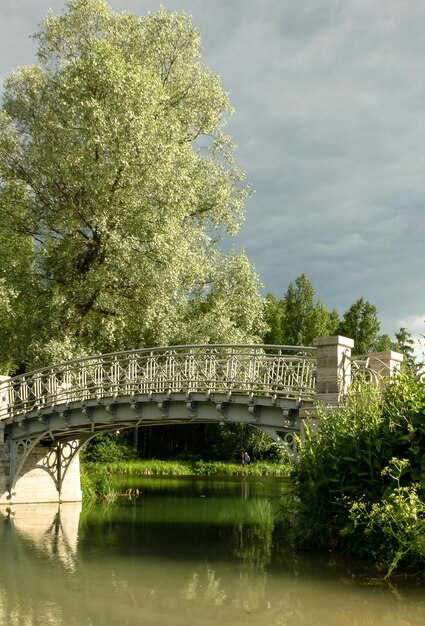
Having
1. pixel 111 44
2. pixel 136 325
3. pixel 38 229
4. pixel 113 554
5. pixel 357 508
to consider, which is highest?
pixel 111 44

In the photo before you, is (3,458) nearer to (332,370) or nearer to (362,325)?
(332,370)

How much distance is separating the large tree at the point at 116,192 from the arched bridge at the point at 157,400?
A: 3054 millimetres

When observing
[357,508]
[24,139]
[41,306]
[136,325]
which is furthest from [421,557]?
[24,139]

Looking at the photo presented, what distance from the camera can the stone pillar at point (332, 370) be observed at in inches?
577

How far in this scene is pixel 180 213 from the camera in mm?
27297

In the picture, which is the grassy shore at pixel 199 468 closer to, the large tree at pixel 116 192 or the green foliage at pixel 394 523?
the large tree at pixel 116 192

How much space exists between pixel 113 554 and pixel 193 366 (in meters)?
5.54

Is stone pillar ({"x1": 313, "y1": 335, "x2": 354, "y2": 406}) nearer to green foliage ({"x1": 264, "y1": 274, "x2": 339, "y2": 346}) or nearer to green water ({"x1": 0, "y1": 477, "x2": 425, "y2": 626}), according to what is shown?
green water ({"x1": 0, "y1": 477, "x2": 425, "y2": 626})

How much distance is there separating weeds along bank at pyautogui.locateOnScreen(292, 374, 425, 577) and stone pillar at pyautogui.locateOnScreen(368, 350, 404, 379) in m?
1.07

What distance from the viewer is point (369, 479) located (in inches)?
Answer: 490

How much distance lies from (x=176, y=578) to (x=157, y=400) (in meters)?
6.83

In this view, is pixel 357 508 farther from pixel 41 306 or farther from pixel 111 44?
pixel 111 44

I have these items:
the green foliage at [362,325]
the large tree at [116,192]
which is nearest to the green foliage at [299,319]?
the green foliage at [362,325]

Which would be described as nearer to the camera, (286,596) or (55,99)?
(286,596)
